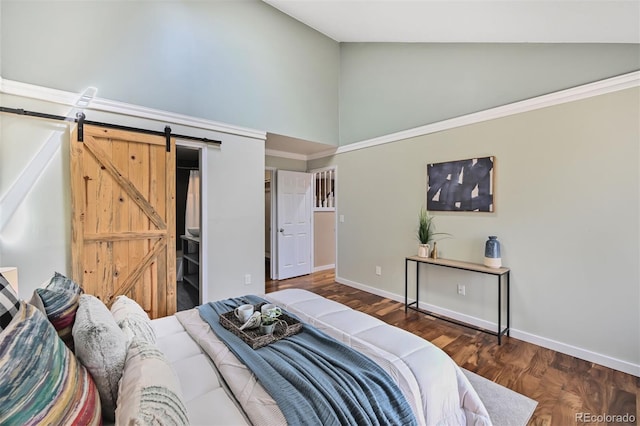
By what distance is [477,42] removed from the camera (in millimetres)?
3033

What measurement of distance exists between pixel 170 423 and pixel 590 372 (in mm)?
3093

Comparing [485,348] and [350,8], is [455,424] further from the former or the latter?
[350,8]

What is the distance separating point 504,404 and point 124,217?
→ 357 cm

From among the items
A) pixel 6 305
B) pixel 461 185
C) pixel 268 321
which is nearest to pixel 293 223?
pixel 461 185

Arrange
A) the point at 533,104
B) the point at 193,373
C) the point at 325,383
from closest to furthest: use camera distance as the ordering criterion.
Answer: the point at 325,383
the point at 193,373
the point at 533,104

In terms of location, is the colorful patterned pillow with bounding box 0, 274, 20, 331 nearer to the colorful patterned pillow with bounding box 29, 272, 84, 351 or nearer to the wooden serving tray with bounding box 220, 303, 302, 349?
the colorful patterned pillow with bounding box 29, 272, 84, 351

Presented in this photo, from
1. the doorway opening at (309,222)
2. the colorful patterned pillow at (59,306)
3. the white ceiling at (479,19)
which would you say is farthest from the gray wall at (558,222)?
the colorful patterned pillow at (59,306)

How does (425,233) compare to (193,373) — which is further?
(425,233)

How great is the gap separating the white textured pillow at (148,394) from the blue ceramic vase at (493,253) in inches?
117

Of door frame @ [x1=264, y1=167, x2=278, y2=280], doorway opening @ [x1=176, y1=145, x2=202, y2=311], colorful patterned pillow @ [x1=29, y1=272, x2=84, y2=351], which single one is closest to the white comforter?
colorful patterned pillow @ [x1=29, y1=272, x2=84, y2=351]

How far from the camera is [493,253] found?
2.85 metres

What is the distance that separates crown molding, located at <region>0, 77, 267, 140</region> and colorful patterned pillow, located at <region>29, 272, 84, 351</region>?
2.10 metres

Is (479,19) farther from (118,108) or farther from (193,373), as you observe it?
(118,108)

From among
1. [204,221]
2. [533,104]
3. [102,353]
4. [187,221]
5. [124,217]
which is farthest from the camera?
[187,221]
